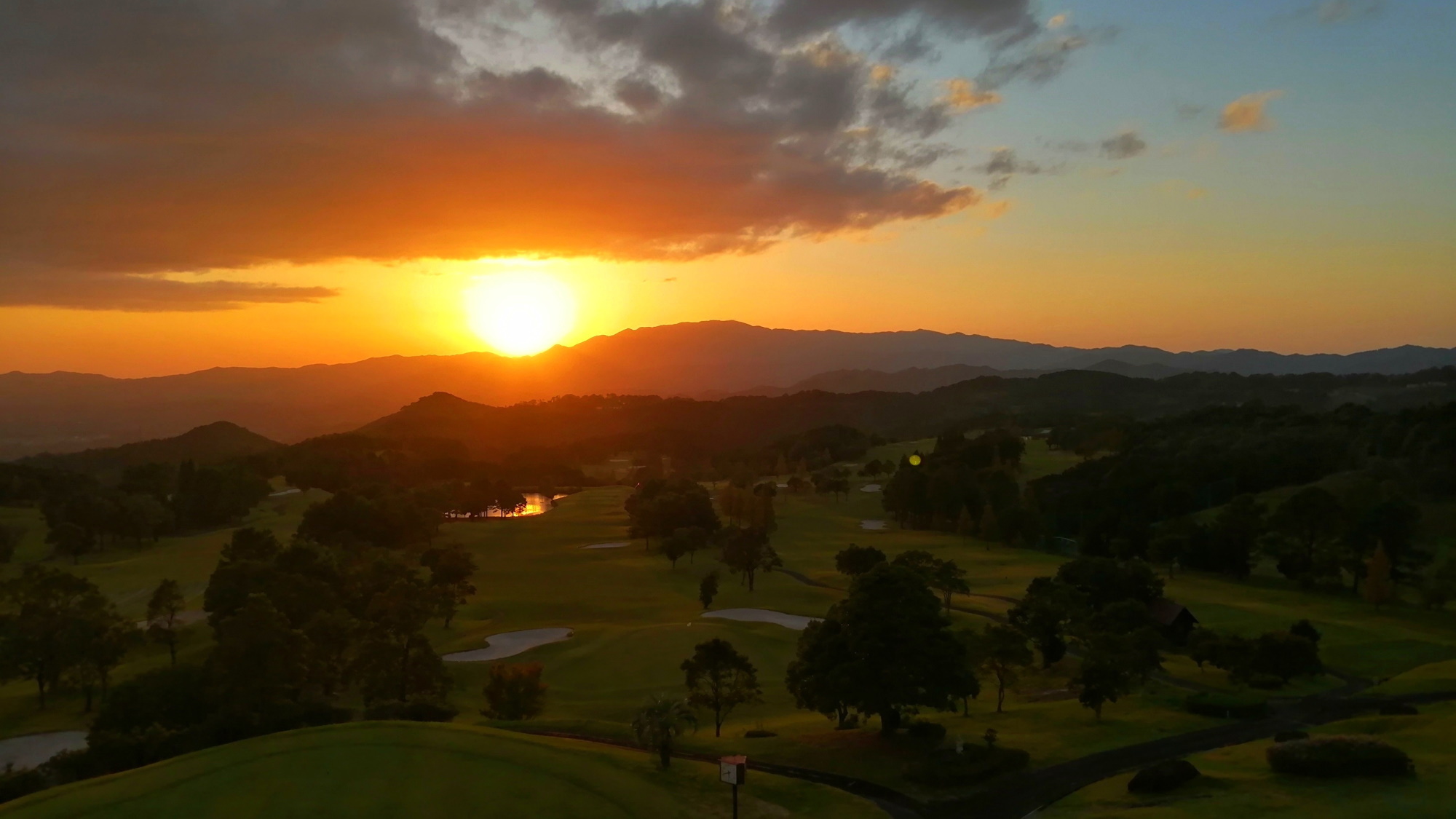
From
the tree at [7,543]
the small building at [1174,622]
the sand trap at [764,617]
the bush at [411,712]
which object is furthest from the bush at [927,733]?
the tree at [7,543]

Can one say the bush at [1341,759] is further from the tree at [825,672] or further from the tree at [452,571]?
the tree at [452,571]

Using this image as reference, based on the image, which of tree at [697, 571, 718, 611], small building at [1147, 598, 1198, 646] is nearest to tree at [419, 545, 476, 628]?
tree at [697, 571, 718, 611]

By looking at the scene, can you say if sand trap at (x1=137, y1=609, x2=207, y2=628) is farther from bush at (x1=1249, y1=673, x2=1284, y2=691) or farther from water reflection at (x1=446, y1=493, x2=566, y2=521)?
bush at (x1=1249, y1=673, x2=1284, y2=691)

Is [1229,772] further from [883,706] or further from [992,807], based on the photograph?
[883,706]

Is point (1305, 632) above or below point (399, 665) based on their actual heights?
above

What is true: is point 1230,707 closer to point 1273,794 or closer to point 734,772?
point 1273,794

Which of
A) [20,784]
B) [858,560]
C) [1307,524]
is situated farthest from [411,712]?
[1307,524]

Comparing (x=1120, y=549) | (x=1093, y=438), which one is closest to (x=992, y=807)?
(x=1120, y=549)
